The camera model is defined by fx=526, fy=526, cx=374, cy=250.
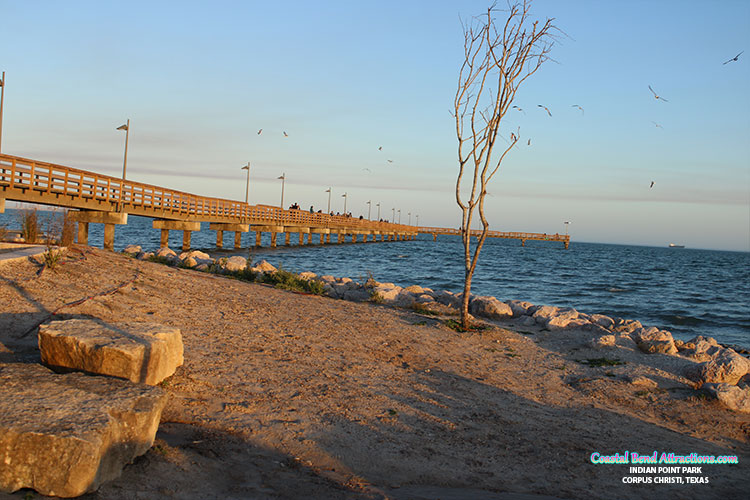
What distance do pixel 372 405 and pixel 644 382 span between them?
452cm

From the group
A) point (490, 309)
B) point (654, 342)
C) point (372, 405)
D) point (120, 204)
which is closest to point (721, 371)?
point (654, 342)

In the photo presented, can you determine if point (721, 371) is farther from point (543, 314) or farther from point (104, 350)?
point (104, 350)

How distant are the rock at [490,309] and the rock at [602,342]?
3.16m

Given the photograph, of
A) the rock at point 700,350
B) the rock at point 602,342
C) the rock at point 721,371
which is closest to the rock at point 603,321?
the rock at point 700,350

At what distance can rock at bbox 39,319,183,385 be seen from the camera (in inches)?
195

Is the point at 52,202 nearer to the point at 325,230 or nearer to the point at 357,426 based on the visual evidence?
the point at 357,426

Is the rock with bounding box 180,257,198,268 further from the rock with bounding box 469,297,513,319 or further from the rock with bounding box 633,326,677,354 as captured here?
the rock with bounding box 633,326,677,354

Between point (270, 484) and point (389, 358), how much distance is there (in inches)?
163

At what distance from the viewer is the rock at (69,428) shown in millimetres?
3449

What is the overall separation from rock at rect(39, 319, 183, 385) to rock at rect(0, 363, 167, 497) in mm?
344

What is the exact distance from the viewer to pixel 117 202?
72.2 ft

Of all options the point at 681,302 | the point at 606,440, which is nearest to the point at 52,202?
the point at 606,440

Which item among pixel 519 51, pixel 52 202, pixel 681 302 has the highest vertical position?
pixel 519 51

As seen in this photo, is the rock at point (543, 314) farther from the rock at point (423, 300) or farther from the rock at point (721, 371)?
the rock at point (721, 371)
